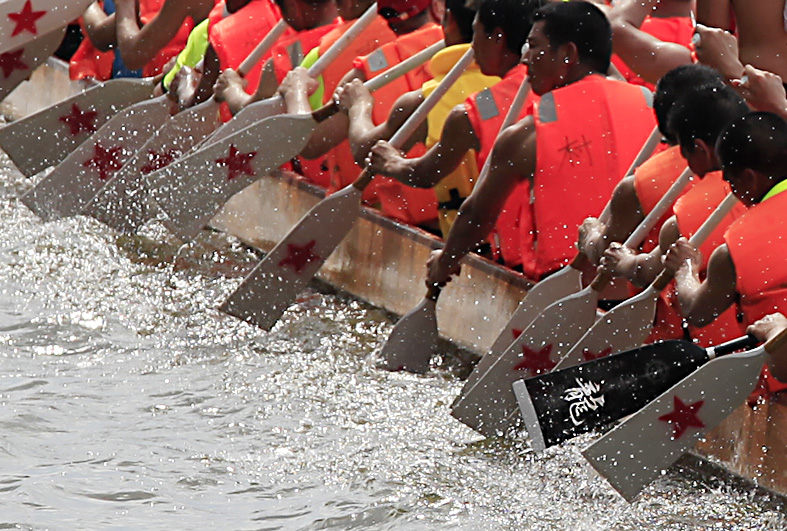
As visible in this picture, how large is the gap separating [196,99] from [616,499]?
137 inches

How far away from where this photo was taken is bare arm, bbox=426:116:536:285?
4941mm

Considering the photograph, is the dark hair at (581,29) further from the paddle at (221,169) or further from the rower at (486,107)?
the paddle at (221,169)

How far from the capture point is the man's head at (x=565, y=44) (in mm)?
4992

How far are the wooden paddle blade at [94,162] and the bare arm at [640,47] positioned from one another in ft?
7.63

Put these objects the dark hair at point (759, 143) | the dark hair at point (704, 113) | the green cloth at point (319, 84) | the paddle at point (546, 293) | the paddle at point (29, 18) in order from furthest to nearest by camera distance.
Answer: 1. the paddle at point (29, 18)
2. the green cloth at point (319, 84)
3. the paddle at point (546, 293)
4. the dark hair at point (704, 113)
5. the dark hair at point (759, 143)

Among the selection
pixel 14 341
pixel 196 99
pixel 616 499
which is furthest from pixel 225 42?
Result: pixel 616 499

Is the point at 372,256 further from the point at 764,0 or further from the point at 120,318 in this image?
the point at 764,0

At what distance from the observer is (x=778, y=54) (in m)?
5.32

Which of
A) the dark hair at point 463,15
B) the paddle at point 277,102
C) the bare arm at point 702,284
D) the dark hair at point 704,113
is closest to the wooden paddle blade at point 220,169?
the paddle at point 277,102

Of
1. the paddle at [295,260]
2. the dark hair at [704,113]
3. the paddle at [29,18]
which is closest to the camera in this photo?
the dark hair at [704,113]

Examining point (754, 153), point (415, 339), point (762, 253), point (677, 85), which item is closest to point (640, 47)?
point (677, 85)

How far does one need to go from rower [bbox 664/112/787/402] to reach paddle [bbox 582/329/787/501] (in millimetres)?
244

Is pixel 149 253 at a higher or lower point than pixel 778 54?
lower

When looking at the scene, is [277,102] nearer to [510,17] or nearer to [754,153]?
[510,17]
